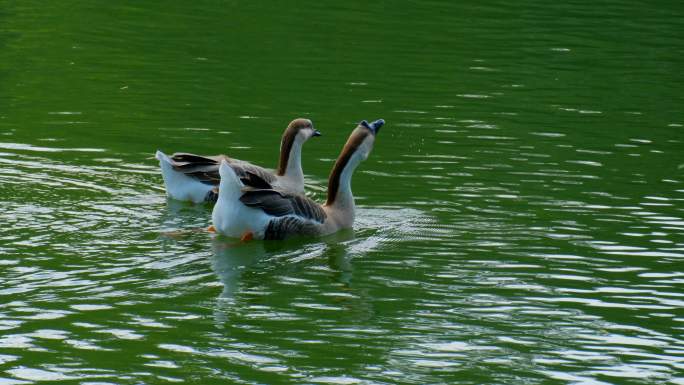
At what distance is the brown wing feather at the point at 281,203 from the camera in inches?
615

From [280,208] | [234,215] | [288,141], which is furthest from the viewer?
[288,141]

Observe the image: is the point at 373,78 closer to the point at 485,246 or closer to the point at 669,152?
the point at 669,152

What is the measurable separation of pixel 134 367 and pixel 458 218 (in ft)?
21.8

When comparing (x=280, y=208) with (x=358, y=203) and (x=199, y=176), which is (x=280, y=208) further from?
A: (x=358, y=203)

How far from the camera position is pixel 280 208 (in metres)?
15.7

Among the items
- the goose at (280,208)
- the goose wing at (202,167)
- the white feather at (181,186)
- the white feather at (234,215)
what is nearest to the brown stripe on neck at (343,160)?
the goose at (280,208)

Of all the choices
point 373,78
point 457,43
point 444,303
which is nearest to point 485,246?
point 444,303

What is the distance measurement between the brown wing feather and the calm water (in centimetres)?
37

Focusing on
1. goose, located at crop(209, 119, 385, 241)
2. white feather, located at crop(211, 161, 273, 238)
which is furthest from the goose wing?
white feather, located at crop(211, 161, 273, 238)

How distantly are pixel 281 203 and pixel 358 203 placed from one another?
218cm

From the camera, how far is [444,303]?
13.3 m

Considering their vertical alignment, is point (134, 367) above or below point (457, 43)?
below

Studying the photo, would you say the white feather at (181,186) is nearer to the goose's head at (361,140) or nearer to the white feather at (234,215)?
the white feather at (234,215)

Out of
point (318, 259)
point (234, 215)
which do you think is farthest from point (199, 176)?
point (318, 259)
